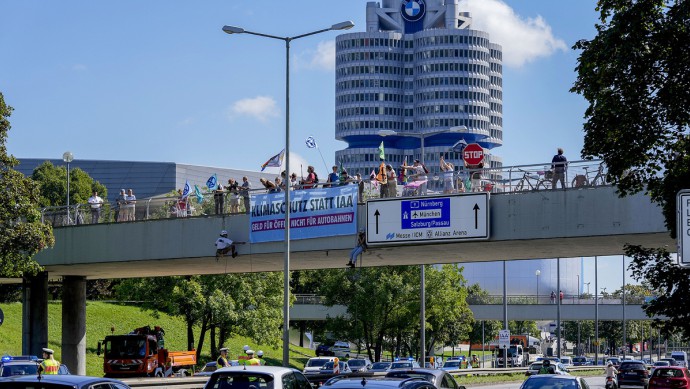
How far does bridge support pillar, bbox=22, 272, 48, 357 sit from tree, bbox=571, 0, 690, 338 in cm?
3144

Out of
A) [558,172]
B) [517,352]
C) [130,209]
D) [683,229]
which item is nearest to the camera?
[683,229]

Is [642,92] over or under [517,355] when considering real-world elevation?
over

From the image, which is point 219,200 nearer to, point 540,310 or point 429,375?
point 429,375

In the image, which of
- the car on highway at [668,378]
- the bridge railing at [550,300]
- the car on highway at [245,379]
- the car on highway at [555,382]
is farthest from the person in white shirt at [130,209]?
the bridge railing at [550,300]

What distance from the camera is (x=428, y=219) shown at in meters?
35.4

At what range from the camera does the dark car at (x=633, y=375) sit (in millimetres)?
49656

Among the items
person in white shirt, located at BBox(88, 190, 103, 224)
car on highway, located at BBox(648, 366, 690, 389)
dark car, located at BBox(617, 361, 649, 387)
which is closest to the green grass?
person in white shirt, located at BBox(88, 190, 103, 224)

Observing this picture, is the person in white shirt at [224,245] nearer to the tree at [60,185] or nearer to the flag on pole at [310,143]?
the flag on pole at [310,143]

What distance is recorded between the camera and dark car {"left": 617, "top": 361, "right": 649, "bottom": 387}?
49.7 metres

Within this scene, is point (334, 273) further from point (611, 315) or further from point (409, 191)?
point (611, 315)

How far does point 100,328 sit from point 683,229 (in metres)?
64.9

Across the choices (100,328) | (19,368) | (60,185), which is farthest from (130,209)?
(60,185)

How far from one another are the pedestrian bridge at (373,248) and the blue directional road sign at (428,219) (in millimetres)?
440

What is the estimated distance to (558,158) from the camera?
34.6 meters
